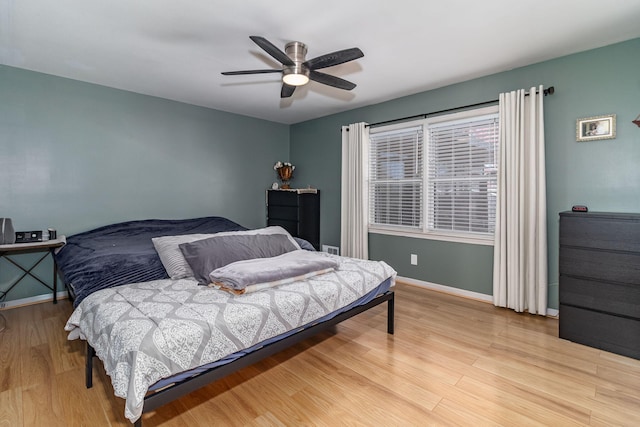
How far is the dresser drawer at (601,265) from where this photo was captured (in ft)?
7.25

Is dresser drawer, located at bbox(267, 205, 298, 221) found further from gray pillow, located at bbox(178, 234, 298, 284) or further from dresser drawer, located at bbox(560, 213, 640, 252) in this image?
dresser drawer, located at bbox(560, 213, 640, 252)

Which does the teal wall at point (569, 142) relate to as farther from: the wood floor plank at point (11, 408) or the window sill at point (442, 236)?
the wood floor plank at point (11, 408)

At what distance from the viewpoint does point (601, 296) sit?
2.33 metres

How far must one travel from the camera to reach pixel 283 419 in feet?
5.27

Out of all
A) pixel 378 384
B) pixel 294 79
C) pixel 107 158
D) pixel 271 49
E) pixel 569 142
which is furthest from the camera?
pixel 107 158

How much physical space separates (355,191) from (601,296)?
2.79 metres

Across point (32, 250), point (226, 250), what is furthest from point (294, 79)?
point (32, 250)

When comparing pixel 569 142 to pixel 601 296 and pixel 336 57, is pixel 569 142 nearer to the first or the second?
pixel 601 296

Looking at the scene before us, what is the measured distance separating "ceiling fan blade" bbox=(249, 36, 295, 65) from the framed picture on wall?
2.59 m

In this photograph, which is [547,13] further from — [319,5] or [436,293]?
[436,293]

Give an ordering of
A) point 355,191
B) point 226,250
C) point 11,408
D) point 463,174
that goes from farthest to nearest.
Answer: point 355,191 → point 463,174 → point 226,250 → point 11,408

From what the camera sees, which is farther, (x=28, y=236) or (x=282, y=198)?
(x=282, y=198)

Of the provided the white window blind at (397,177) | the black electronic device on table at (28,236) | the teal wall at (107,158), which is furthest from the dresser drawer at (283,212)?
the black electronic device on table at (28,236)

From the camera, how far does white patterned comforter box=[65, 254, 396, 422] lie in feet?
4.16
